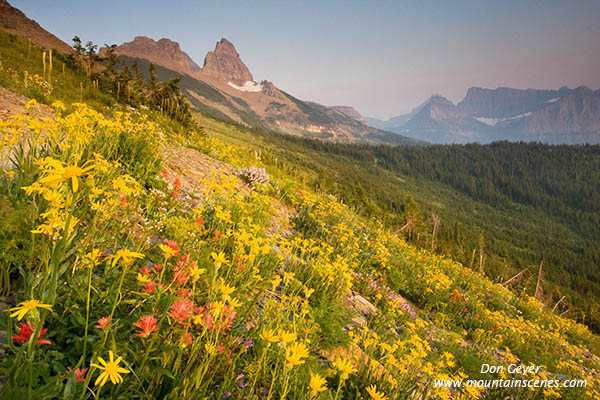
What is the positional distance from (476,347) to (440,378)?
4655 mm

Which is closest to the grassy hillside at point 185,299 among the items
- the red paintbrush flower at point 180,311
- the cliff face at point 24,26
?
the red paintbrush flower at point 180,311

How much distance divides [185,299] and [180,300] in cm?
19

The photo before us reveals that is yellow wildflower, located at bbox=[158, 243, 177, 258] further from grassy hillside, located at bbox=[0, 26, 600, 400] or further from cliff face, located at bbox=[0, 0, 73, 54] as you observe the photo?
cliff face, located at bbox=[0, 0, 73, 54]

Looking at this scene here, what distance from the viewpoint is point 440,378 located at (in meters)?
3.39

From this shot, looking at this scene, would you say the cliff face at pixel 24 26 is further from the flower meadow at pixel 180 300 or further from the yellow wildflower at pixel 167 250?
the yellow wildflower at pixel 167 250

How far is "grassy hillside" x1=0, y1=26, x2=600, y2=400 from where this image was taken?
1.74 metres

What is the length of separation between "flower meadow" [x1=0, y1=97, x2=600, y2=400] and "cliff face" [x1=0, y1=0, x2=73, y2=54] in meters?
75.1

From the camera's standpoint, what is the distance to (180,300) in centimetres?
205

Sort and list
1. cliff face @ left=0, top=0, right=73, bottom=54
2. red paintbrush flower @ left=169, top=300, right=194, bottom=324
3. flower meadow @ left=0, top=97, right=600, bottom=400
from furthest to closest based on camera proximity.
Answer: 1. cliff face @ left=0, top=0, right=73, bottom=54
2. red paintbrush flower @ left=169, top=300, right=194, bottom=324
3. flower meadow @ left=0, top=97, right=600, bottom=400

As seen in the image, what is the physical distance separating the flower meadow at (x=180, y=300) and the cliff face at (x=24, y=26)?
75.1 m

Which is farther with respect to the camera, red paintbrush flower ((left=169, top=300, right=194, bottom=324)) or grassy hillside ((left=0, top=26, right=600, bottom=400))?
red paintbrush flower ((left=169, top=300, right=194, bottom=324))

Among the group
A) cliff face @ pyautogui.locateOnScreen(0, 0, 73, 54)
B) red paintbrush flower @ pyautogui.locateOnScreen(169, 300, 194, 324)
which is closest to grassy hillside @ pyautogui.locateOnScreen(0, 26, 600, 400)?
red paintbrush flower @ pyautogui.locateOnScreen(169, 300, 194, 324)

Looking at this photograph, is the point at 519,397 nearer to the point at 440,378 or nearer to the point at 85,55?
the point at 440,378

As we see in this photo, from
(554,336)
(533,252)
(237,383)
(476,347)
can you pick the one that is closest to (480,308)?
(476,347)
